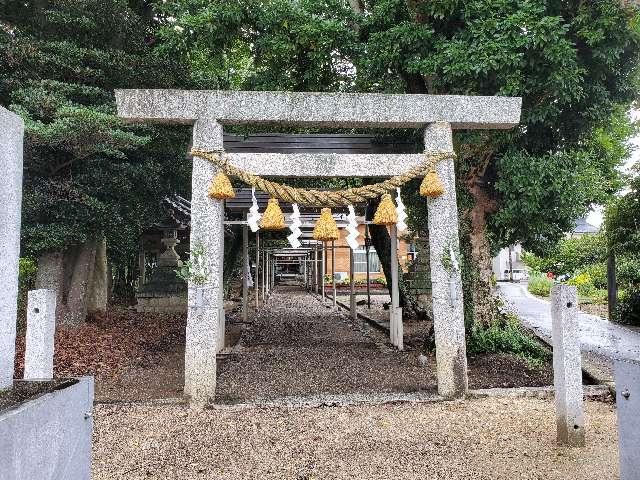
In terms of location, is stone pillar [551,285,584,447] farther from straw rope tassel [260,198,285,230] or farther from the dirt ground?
straw rope tassel [260,198,285,230]

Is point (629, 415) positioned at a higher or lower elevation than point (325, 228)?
lower

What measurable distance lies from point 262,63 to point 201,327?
574 cm

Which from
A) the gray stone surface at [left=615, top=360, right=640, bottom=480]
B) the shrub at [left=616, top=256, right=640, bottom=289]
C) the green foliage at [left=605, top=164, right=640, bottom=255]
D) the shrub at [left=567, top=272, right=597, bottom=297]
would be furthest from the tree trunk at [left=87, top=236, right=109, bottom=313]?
the shrub at [left=567, top=272, right=597, bottom=297]

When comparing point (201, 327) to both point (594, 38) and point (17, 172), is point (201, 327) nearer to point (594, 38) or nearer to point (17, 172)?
point (17, 172)

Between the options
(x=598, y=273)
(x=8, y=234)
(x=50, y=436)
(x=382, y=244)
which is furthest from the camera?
(x=598, y=273)

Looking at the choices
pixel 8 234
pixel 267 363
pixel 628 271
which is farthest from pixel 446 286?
pixel 628 271

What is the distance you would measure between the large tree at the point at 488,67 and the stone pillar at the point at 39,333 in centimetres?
551

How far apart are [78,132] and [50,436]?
228 inches

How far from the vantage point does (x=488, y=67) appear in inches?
249

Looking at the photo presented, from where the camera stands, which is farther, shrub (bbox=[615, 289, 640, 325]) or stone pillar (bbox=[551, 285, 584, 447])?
shrub (bbox=[615, 289, 640, 325])

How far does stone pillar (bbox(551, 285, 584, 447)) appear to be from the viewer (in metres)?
4.20

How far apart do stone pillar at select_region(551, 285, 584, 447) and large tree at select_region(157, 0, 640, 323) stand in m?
3.05

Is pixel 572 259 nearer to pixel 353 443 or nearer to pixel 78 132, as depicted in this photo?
pixel 353 443

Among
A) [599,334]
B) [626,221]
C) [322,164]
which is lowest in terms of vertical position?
[599,334]
